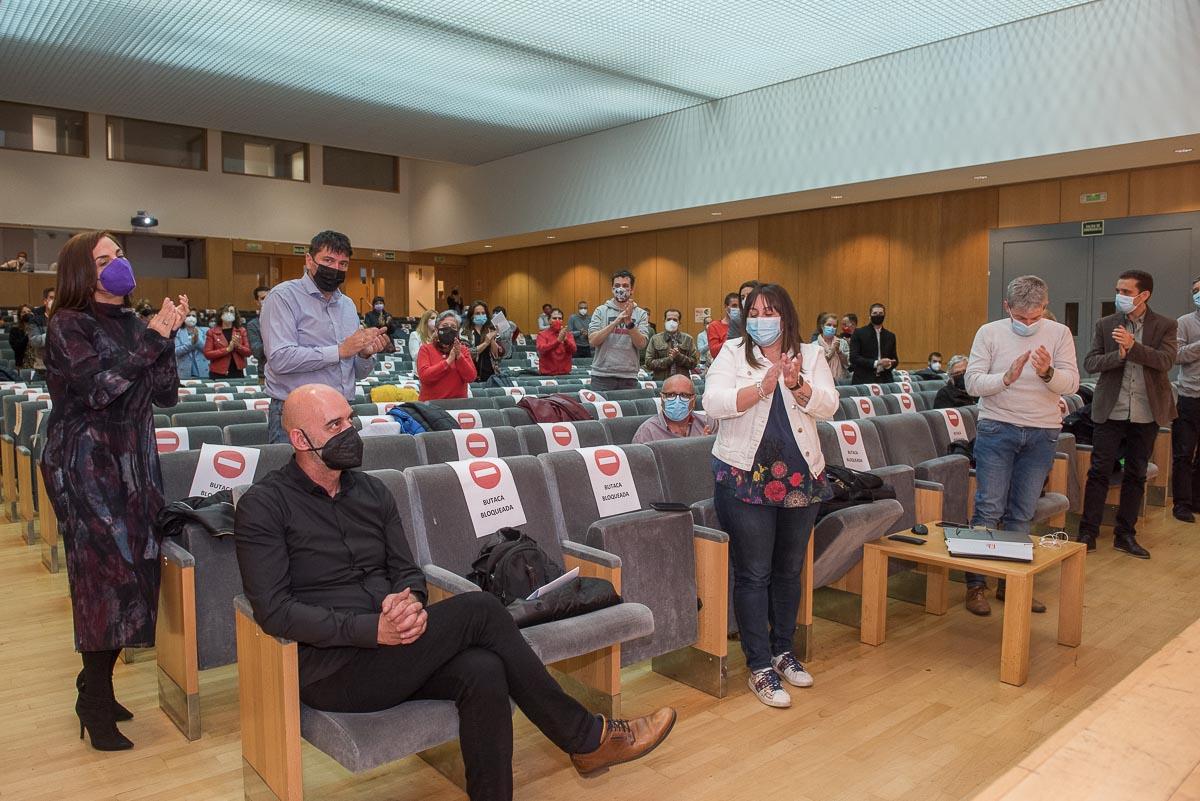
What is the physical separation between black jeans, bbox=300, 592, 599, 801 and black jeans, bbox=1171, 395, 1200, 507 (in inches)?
228

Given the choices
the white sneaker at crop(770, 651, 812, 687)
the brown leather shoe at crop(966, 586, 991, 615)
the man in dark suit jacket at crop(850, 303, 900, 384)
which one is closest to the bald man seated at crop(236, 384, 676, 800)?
the white sneaker at crop(770, 651, 812, 687)

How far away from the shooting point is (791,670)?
328 centimetres

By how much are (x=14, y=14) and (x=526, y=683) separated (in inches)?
453

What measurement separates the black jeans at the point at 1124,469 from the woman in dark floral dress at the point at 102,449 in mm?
5094

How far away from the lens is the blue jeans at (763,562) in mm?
3102

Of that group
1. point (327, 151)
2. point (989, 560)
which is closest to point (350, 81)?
point (327, 151)

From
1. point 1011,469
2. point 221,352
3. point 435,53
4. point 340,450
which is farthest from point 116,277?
point 435,53

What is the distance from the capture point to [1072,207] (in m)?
11.1

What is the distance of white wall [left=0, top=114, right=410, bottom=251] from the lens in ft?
53.5

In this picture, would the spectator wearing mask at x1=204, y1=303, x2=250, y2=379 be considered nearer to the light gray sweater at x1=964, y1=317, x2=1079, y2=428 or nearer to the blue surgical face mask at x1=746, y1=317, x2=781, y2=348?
the blue surgical face mask at x1=746, y1=317, x2=781, y2=348

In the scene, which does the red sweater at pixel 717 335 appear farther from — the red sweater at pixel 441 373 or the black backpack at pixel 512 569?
the black backpack at pixel 512 569

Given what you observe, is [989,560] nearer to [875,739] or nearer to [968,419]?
[875,739]

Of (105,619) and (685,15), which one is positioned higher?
(685,15)

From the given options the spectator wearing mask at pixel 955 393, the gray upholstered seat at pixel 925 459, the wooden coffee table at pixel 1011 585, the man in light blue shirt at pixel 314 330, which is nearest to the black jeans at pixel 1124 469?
the gray upholstered seat at pixel 925 459
